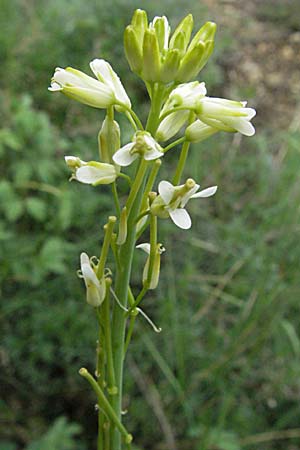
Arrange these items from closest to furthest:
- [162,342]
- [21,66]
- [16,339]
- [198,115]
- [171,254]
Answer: [198,115] → [16,339] → [162,342] → [171,254] → [21,66]

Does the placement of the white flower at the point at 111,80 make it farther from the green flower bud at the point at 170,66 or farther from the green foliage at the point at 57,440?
Result: the green foliage at the point at 57,440

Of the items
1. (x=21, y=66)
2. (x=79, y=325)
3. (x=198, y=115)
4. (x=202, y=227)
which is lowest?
(x=79, y=325)

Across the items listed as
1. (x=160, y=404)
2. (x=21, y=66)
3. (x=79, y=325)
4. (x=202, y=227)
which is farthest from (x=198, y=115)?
(x=21, y=66)

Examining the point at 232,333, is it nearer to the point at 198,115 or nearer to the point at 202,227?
the point at 202,227

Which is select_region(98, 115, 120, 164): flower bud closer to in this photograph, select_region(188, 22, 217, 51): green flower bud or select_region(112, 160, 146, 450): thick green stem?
select_region(112, 160, 146, 450): thick green stem

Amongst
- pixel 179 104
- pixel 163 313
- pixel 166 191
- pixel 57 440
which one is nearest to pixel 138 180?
pixel 166 191

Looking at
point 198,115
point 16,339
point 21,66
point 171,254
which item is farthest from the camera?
point 21,66
